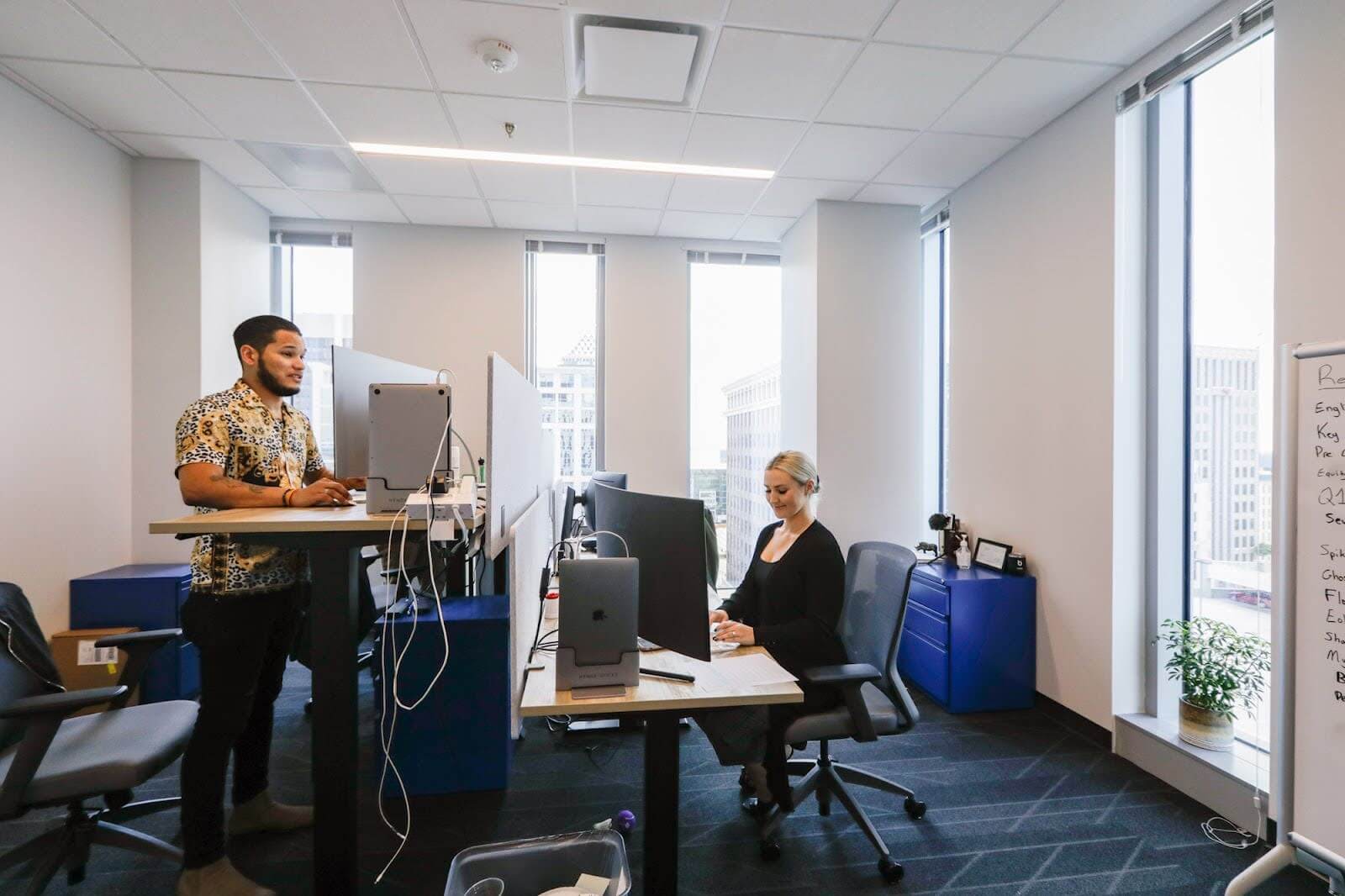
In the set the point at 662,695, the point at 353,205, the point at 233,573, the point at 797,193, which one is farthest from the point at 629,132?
the point at 662,695

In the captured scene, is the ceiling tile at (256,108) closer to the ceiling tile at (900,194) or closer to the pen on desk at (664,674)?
the pen on desk at (664,674)

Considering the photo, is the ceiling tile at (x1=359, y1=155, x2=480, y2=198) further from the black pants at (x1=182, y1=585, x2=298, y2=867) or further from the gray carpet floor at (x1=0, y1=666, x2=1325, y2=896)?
the gray carpet floor at (x1=0, y1=666, x2=1325, y2=896)

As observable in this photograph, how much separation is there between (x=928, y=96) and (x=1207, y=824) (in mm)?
3023

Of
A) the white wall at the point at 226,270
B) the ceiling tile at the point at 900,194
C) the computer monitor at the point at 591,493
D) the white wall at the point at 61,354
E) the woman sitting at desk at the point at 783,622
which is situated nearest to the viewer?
the woman sitting at desk at the point at 783,622

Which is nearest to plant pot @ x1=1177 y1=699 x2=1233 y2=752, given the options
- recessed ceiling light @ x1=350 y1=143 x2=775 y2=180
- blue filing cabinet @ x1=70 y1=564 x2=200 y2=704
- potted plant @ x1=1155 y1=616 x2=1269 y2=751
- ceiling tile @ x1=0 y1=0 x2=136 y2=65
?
potted plant @ x1=1155 y1=616 x2=1269 y2=751

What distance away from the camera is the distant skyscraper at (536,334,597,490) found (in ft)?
14.4

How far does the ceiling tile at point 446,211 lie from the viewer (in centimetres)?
372

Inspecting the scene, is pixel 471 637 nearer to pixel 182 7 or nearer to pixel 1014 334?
pixel 182 7

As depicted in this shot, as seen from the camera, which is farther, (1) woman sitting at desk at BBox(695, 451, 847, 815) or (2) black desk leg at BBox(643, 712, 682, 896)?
(1) woman sitting at desk at BBox(695, 451, 847, 815)

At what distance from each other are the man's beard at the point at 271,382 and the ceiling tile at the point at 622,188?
2.11m

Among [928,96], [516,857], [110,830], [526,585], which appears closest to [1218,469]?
[928,96]

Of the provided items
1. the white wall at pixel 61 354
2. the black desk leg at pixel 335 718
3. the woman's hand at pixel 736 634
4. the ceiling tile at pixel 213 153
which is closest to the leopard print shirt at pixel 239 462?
the black desk leg at pixel 335 718

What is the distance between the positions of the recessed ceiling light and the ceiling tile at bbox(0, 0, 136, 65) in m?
0.94

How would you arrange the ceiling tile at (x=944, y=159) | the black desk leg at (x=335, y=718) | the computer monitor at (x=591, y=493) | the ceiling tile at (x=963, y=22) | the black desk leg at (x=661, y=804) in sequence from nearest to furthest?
1. the black desk leg at (x=661, y=804)
2. the black desk leg at (x=335, y=718)
3. the ceiling tile at (x=963, y=22)
4. the computer monitor at (x=591, y=493)
5. the ceiling tile at (x=944, y=159)
